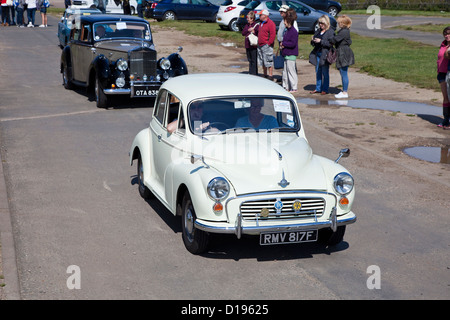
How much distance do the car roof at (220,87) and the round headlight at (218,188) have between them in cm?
150

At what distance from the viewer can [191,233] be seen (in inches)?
275

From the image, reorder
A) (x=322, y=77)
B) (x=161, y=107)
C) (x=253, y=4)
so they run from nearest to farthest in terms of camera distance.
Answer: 1. (x=161, y=107)
2. (x=322, y=77)
3. (x=253, y=4)

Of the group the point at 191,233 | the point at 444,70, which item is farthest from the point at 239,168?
the point at 444,70

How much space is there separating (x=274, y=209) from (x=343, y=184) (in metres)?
0.87

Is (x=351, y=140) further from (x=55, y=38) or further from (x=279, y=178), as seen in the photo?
(x=55, y=38)

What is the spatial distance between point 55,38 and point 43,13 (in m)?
6.37

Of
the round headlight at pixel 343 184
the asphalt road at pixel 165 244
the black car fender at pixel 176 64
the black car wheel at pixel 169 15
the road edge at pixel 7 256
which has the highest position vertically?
the black car wheel at pixel 169 15

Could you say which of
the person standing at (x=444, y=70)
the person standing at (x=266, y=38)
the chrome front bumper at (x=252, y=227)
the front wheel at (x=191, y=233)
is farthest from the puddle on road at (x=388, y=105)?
the front wheel at (x=191, y=233)

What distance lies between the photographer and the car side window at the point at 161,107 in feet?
27.6

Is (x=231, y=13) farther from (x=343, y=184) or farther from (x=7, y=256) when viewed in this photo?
(x=7, y=256)

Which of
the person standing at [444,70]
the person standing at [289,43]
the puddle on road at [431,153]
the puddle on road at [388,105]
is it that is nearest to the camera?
the puddle on road at [431,153]

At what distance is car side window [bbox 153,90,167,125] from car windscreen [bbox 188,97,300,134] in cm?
81

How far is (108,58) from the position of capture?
610 inches

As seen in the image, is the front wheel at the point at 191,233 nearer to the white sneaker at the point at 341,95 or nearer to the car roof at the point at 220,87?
the car roof at the point at 220,87
